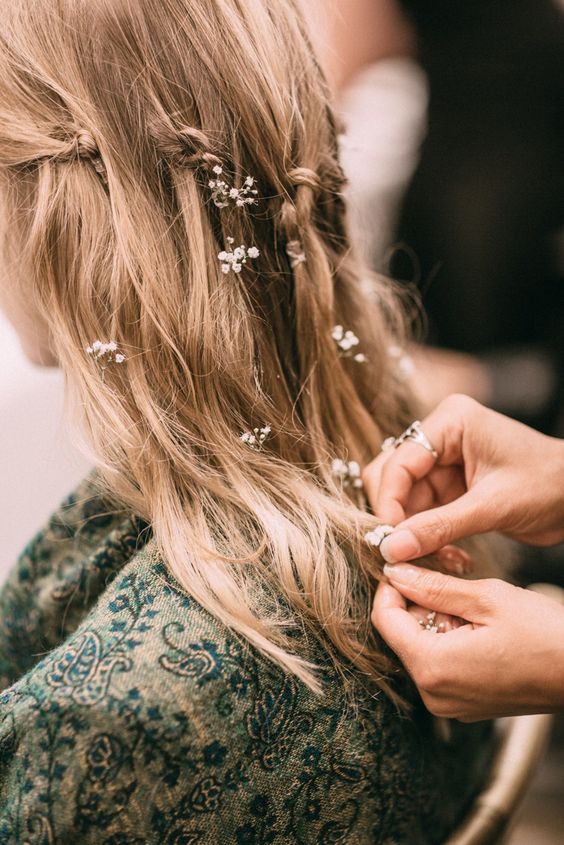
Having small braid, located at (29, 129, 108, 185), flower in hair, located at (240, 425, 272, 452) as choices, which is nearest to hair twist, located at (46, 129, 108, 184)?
small braid, located at (29, 129, 108, 185)

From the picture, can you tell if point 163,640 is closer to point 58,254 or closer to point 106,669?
point 106,669

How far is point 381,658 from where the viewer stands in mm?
693

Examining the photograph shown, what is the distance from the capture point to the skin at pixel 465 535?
0.62 m

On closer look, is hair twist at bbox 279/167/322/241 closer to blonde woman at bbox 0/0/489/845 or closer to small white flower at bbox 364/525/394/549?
blonde woman at bbox 0/0/489/845

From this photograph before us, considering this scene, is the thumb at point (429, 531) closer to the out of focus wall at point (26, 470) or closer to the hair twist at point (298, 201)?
the hair twist at point (298, 201)

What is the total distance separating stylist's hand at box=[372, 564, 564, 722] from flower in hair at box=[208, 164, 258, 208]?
1.28 ft

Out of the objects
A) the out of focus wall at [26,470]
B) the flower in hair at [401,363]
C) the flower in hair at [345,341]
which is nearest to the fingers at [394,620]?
the flower in hair at [345,341]

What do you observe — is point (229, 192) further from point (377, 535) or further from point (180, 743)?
point (180, 743)

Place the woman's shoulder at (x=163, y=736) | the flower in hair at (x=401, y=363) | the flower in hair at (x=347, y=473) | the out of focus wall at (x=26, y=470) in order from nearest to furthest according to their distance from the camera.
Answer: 1. the woman's shoulder at (x=163, y=736)
2. the flower in hair at (x=347, y=473)
3. the flower in hair at (x=401, y=363)
4. the out of focus wall at (x=26, y=470)

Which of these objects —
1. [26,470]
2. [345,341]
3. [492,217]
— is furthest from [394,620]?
[492,217]

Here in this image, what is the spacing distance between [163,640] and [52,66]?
0.52 meters

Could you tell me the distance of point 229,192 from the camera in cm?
70

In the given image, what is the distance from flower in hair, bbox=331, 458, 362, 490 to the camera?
2.51ft

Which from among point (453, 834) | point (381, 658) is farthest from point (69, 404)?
point (453, 834)
